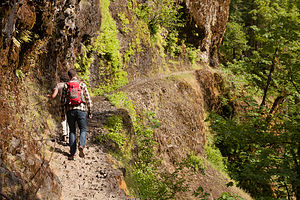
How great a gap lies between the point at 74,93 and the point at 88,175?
1.70 metres

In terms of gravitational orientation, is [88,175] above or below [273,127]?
below

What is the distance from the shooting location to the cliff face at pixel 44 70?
378 cm

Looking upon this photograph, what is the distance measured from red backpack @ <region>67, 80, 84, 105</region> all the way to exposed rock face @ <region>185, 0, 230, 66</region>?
16463mm

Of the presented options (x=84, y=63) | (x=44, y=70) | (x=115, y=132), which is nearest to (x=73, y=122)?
(x=115, y=132)

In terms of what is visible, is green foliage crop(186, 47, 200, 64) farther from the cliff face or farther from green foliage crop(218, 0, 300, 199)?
green foliage crop(218, 0, 300, 199)

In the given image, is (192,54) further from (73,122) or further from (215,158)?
(73,122)

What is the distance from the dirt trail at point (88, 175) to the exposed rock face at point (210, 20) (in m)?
16.8

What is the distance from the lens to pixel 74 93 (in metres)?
5.17

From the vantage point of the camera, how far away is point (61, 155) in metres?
5.34

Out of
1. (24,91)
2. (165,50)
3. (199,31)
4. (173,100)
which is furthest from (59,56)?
(199,31)

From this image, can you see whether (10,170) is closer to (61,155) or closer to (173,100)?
(61,155)

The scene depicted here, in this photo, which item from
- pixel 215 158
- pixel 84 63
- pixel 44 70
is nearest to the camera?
pixel 44 70

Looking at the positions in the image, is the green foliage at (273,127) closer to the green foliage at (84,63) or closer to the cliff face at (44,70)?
the cliff face at (44,70)

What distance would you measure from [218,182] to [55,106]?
843cm
